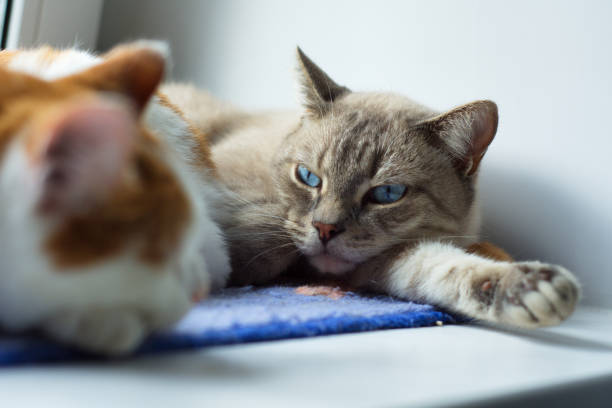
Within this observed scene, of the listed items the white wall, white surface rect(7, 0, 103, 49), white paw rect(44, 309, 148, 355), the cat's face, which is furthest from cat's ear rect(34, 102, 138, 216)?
white surface rect(7, 0, 103, 49)

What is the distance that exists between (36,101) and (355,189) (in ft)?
2.45

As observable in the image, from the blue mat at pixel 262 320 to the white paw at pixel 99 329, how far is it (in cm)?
3

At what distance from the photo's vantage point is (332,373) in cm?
68

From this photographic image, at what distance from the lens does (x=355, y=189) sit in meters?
1.23

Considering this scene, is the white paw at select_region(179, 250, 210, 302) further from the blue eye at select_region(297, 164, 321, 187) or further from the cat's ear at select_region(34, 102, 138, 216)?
the blue eye at select_region(297, 164, 321, 187)

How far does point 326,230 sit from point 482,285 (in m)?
0.35

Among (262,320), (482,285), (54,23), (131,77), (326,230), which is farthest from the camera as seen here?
(54,23)

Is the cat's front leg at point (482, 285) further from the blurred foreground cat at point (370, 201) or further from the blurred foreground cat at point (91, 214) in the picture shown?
the blurred foreground cat at point (91, 214)

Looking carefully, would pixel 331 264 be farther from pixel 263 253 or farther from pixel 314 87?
pixel 314 87

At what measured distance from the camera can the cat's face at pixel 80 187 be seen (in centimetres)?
51

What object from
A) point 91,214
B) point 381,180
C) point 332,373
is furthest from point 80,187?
point 381,180

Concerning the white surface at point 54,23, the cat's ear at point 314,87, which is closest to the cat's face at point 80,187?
the cat's ear at point 314,87

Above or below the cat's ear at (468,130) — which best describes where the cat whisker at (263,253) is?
below

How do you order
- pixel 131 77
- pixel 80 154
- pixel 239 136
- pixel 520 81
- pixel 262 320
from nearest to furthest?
pixel 80 154 < pixel 131 77 < pixel 262 320 < pixel 520 81 < pixel 239 136
